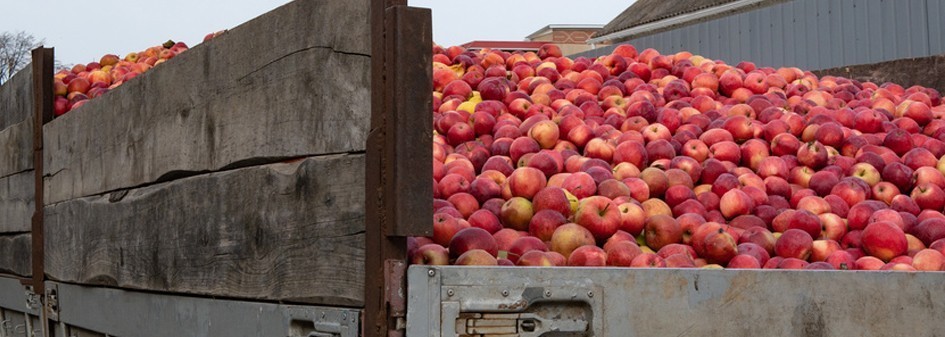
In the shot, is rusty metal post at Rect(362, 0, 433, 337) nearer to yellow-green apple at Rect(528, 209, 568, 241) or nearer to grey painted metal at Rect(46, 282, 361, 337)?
grey painted metal at Rect(46, 282, 361, 337)

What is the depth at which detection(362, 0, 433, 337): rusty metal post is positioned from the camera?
196cm

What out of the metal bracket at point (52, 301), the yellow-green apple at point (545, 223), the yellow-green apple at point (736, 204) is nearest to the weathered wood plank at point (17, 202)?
the metal bracket at point (52, 301)

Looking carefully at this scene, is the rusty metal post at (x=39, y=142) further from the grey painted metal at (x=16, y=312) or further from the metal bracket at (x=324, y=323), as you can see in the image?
the metal bracket at (x=324, y=323)

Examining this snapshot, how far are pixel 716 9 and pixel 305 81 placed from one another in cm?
2120

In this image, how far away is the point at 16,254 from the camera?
15.3ft

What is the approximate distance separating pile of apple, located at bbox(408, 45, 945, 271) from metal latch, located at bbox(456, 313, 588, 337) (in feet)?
0.85

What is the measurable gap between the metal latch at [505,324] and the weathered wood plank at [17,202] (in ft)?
10.1

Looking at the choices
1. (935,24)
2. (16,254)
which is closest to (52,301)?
(16,254)

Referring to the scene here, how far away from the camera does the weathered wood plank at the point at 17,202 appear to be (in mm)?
4512

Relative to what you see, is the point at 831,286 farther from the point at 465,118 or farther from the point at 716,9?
the point at 716,9

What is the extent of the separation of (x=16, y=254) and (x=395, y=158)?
3.30 m

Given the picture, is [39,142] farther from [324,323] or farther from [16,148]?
[324,323]

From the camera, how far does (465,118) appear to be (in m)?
3.88

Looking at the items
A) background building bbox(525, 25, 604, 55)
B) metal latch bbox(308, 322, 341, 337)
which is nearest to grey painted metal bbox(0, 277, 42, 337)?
metal latch bbox(308, 322, 341, 337)
